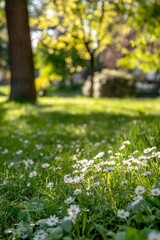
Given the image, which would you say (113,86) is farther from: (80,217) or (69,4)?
(80,217)

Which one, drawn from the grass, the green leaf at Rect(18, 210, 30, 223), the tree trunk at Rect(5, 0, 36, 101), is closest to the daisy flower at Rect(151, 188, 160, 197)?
the grass

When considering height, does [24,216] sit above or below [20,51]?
below

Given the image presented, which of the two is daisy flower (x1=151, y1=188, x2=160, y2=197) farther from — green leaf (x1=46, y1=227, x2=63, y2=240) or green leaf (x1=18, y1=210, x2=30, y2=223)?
green leaf (x1=18, y1=210, x2=30, y2=223)

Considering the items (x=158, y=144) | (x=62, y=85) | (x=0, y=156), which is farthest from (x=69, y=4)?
(x=62, y=85)

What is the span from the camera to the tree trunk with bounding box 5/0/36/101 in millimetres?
12000

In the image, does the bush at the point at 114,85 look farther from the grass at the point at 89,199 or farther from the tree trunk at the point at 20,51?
the grass at the point at 89,199

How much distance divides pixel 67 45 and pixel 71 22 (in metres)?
1.53

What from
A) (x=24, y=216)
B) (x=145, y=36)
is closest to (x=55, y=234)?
Result: (x=24, y=216)

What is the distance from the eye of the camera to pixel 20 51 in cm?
1221

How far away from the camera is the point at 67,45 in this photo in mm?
22203

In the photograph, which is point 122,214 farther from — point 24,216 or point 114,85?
point 114,85

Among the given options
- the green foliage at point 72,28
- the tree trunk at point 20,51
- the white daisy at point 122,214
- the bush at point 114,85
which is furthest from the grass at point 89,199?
the bush at point 114,85

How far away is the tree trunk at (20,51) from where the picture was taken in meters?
12.0

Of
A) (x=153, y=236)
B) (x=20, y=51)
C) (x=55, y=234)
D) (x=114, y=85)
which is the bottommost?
(x=114, y=85)
